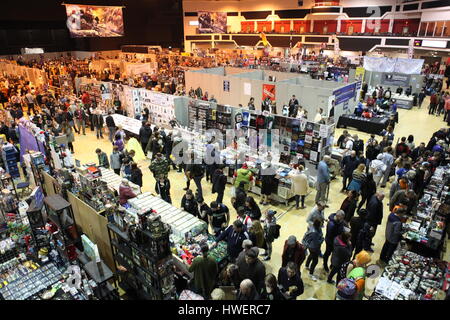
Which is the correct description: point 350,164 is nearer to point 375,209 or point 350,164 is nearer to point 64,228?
point 375,209

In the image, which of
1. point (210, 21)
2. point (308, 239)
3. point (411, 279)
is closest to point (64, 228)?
point (308, 239)

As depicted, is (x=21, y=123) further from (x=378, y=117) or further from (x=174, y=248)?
(x=378, y=117)

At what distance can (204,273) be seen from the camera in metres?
4.81

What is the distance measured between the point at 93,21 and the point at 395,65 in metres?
24.4

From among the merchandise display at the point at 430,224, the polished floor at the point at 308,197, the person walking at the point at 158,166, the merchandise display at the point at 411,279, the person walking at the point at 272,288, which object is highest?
the person walking at the point at 158,166

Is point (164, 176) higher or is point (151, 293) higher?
point (164, 176)

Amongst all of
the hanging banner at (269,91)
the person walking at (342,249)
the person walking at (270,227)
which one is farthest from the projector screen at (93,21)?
the person walking at (342,249)

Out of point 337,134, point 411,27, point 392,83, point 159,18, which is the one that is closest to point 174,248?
point 337,134

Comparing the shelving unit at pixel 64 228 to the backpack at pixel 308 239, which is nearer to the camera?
the shelving unit at pixel 64 228

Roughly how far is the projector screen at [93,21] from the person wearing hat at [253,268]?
2778 centimetres

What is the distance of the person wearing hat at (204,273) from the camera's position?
477cm

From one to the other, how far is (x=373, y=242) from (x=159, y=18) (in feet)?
130

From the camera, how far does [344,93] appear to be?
14391mm

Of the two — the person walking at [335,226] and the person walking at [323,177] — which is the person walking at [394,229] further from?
the person walking at [323,177]
